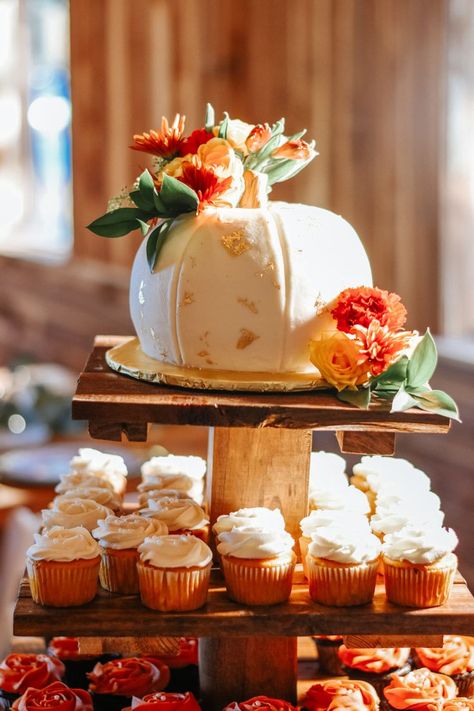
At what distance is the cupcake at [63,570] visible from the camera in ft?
4.14

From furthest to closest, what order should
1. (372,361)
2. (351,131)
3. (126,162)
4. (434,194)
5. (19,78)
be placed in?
(19,78) → (126,162) → (351,131) → (434,194) → (372,361)

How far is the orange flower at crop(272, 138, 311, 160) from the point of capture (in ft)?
4.58

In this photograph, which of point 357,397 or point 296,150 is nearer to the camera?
point 357,397

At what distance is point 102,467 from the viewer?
5.68 ft

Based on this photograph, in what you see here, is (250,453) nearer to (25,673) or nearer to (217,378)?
(217,378)

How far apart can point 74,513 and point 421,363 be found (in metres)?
0.54

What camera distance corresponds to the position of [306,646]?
5.70ft

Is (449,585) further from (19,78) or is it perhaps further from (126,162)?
(19,78)

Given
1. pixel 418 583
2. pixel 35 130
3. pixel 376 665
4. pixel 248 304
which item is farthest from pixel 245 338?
pixel 35 130

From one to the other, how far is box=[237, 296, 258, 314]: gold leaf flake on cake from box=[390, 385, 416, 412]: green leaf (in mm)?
207

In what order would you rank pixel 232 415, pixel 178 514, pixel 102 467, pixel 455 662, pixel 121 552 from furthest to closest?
pixel 102 467
pixel 455 662
pixel 178 514
pixel 121 552
pixel 232 415

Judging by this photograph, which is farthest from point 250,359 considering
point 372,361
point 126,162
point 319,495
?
point 126,162

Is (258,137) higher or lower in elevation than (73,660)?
higher

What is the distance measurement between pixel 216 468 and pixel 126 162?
4.02 metres
